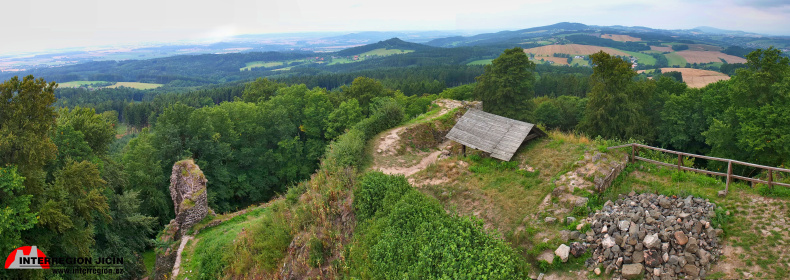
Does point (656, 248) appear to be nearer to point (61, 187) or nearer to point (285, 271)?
point (285, 271)

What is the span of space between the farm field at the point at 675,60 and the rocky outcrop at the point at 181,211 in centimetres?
13853

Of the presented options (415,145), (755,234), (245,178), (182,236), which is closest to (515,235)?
(755,234)

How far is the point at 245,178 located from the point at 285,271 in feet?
61.0

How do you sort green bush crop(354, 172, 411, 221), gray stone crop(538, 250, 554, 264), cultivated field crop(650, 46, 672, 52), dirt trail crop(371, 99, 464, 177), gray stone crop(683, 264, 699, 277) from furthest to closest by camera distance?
1. cultivated field crop(650, 46, 672, 52)
2. dirt trail crop(371, 99, 464, 177)
3. green bush crop(354, 172, 411, 221)
4. gray stone crop(538, 250, 554, 264)
5. gray stone crop(683, 264, 699, 277)

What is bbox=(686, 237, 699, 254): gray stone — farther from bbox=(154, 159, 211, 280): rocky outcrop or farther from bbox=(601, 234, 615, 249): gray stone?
bbox=(154, 159, 211, 280): rocky outcrop

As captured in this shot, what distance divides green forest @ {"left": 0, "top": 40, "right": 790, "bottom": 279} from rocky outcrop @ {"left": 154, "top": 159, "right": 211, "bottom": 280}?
2542mm

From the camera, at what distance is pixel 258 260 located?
1205 centimetres

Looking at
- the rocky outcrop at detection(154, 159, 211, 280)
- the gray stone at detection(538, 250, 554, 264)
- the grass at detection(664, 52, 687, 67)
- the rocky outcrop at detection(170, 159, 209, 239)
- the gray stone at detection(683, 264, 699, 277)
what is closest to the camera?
the gray stone at detection(683, 264, 699, 277)

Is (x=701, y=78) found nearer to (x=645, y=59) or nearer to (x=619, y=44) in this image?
(x=645, y=59)

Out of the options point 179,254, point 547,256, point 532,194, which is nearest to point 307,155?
point 179,254

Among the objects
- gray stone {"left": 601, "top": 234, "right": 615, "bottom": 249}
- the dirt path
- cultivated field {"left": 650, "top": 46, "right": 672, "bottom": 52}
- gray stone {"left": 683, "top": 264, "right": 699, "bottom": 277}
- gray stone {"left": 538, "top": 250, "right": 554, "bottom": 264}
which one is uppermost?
cultivated field {"left": 650, "top": 46, "right": 672, "bottom": 52}

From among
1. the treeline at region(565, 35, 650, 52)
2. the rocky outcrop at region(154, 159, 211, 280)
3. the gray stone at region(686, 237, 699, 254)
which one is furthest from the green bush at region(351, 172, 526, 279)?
the treeline at region(565, 35, 650, 52)

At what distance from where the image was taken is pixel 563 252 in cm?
910

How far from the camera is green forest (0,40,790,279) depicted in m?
9.66
